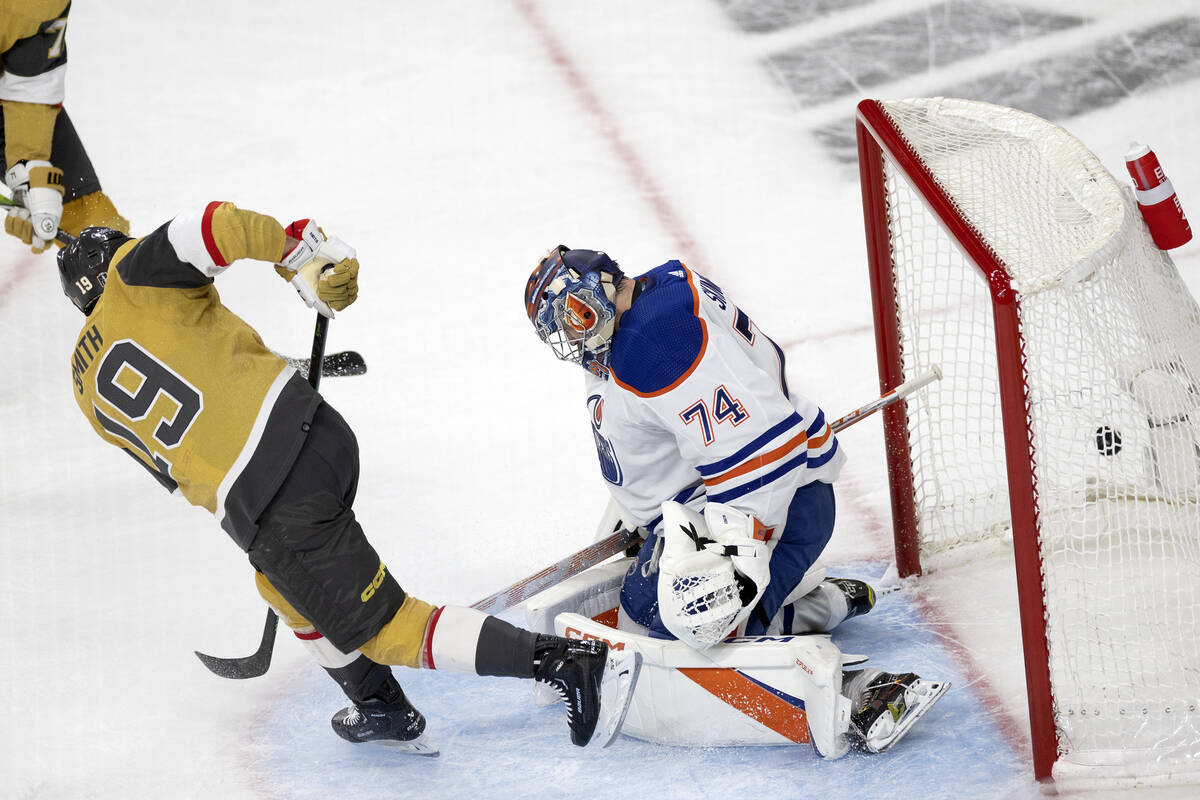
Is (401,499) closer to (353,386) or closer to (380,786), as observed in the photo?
(353,386)

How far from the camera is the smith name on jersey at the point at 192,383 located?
262 cm

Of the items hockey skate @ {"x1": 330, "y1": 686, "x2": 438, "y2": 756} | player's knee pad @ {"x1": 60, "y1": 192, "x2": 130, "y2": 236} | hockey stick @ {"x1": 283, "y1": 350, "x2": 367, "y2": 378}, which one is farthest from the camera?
player's knee pad @ {"x1": 60, "y1": 192, "x2": 130, "y2": 236}

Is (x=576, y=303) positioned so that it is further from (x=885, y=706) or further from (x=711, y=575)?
(x=885, y=706)

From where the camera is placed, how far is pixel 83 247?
2760 millimetres

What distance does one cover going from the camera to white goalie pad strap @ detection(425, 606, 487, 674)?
8.71 feet

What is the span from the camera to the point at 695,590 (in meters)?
2.51

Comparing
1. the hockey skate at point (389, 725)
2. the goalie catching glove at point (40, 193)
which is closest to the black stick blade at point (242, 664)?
the hockey skate at point (389, 725)

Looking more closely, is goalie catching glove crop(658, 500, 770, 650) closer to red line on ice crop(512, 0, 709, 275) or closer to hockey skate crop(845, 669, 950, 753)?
hockey skate crop(845, 669, 950, 753)

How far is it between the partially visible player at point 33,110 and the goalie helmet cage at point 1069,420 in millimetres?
2225

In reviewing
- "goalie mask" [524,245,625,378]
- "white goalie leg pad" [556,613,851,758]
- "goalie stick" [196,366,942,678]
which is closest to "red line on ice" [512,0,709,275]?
"goalie stick" [196,366,942,678]

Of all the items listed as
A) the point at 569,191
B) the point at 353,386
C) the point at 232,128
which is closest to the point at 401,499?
the point at 353,386

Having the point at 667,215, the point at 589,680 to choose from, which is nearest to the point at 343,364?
the point at 589,680

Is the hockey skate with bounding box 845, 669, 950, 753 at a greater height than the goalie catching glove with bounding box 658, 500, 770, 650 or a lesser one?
lesser

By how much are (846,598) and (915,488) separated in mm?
320
